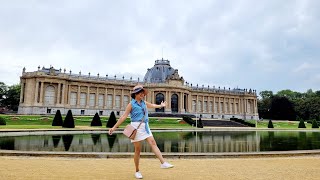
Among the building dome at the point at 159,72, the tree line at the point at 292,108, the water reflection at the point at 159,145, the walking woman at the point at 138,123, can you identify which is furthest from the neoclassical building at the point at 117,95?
the walking woman at the point at 138,123

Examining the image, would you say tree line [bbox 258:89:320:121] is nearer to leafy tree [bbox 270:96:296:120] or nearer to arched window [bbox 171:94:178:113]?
leafy tree [bbox 270:96:296:120]

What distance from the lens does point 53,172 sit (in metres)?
6.20

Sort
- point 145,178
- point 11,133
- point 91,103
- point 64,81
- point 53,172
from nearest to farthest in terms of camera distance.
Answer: point 145,178 < point 53,172 < point 11,133 < point 64,81 < point 91,103

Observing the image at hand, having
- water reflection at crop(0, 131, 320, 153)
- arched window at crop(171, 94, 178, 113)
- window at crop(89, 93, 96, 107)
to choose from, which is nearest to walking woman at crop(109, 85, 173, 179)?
water reflection at crop(0, 131, 320, 153)

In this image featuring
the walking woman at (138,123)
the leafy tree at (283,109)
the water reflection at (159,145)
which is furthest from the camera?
the leafy tree at (283,109)

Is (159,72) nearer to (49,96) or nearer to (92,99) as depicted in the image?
(92,99)

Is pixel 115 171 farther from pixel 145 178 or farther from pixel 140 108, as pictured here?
pixel 140 108

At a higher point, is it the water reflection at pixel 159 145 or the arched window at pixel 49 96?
the arched window at pixel 49 96

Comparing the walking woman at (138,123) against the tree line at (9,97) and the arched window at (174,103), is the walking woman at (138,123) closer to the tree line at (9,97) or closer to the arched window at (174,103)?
the arched window at (174,103)

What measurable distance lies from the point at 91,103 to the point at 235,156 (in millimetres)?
58685

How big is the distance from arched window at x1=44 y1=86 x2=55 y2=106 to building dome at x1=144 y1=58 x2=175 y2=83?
26.4 meters

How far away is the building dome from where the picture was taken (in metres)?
75.9

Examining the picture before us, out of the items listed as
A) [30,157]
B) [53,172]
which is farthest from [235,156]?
[30,157]

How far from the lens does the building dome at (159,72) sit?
249 feet
